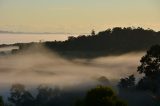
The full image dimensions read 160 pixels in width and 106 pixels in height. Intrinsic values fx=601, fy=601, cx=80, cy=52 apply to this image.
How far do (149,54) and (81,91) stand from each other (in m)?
80.4

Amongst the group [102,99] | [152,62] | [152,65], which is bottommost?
[102,99]

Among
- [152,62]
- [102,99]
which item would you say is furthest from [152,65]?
[102,99]

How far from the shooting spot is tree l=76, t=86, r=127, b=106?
74.1 m

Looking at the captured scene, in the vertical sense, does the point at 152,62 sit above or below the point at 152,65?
above

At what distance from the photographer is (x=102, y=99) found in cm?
7481

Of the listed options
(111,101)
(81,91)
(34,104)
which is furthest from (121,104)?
(81,91)

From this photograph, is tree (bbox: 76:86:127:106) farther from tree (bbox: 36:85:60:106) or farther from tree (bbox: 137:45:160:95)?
tree (bbox: 36:85:60:106)

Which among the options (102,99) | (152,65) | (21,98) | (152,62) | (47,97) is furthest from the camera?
(21,98)

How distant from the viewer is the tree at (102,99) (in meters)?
74.1

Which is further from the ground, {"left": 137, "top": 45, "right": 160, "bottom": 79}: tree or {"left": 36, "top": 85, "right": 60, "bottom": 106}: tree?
{"left": 137, "top": 45, "right": 160, "bottom": 79}: tree

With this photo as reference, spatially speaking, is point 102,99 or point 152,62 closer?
point 102,99

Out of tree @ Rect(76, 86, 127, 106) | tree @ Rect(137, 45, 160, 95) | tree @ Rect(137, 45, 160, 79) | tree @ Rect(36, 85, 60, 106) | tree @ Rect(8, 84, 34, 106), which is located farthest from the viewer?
tree @ Rect(8, 84, 34, 106)

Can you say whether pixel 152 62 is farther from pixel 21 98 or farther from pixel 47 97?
pixel 21 98

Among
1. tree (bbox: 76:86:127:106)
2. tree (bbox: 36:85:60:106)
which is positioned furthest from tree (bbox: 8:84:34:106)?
tree (bbox: 76:86:127:106)
